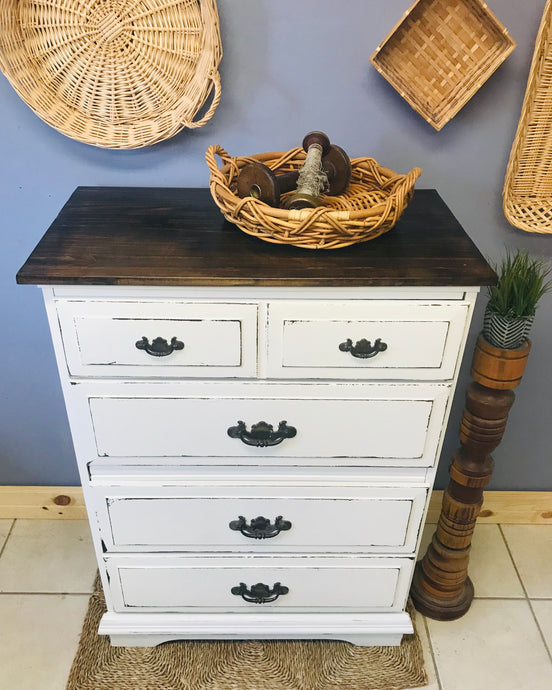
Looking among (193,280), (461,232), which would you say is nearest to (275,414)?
(193,280)

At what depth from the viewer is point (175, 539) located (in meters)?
Answer: 1.49

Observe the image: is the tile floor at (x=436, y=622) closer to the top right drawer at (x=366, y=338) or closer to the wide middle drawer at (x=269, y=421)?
the wide middle drawer at (x=269, y=421)

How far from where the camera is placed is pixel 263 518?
1458mm

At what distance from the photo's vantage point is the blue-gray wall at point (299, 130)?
1.39 metres

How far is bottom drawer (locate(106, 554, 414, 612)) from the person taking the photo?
5.02 feet

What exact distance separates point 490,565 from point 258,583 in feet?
2.49

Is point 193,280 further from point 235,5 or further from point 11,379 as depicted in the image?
point 11,379

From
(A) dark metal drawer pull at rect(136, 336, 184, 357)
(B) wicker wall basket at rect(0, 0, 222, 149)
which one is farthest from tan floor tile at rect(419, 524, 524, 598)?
(B) wicker wall basket at rect(0, 0, 222, 149)

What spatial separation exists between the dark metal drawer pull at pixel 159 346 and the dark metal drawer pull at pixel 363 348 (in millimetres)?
302

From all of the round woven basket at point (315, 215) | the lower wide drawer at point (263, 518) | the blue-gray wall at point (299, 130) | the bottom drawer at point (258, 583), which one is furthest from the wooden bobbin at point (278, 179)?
the bottom drawer at point (258, 583)

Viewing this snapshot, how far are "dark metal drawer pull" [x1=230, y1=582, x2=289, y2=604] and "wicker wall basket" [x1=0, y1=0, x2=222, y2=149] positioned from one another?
1.04m

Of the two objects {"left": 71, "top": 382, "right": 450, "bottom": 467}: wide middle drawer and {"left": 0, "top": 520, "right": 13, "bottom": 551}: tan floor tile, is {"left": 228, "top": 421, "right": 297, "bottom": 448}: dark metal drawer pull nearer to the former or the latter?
{"left": 71, "top": 382, "right": 450, "bottom": 467}: wide middle drawer

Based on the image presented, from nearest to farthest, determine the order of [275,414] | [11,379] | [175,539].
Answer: [275,414]
[175,539]
[11,379]

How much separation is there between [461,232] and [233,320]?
494 millimetres
